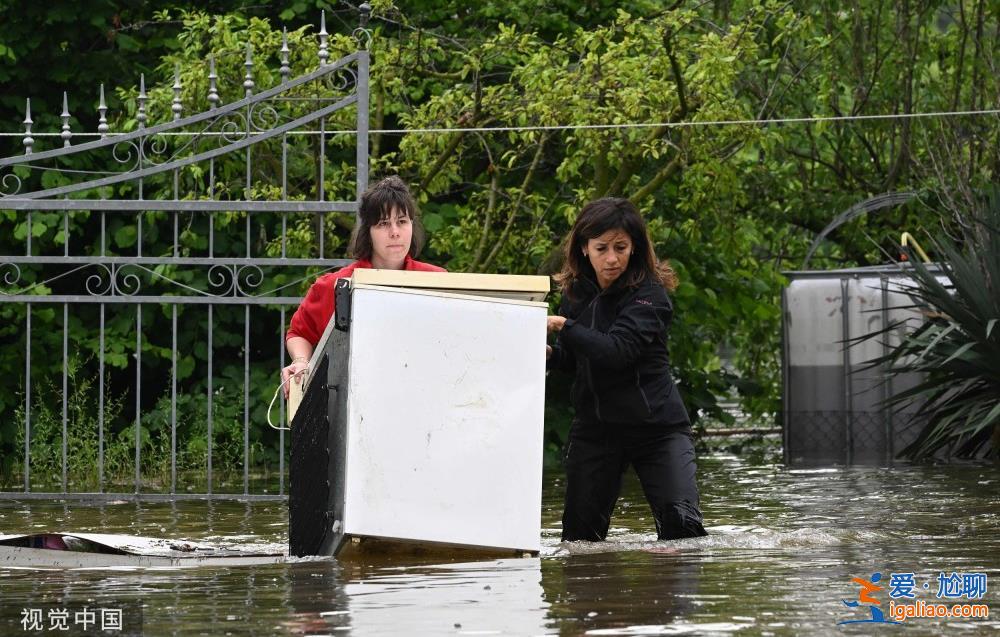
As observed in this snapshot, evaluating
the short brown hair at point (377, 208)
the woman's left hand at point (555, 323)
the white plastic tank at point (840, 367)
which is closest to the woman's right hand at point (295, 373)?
the short brown hair at point (377, 208)

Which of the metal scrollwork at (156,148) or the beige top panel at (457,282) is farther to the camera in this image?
the metal scrollwork at (156,148)

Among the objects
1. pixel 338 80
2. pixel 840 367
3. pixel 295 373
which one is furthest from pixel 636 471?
pixel 840 367

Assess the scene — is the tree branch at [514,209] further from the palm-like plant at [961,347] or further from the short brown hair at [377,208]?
the short brown hair at [377,208]

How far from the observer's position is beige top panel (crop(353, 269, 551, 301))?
Answer: 5656 mm

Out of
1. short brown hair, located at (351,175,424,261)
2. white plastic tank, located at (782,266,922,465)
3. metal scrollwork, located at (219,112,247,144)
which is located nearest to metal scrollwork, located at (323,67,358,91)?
metal scrollwork, located at (219,112,247,144)

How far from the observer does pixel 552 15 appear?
13.1m

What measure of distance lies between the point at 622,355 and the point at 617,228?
0.51 meters

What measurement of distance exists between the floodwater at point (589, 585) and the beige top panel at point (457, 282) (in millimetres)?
925

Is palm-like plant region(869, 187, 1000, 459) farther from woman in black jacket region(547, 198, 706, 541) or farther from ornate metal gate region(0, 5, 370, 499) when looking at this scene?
woman in black jacket region(547, 198, 706, 541)

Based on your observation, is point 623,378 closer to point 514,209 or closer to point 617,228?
point 617,228

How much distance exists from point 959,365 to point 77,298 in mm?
5857

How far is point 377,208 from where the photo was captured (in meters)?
6.26

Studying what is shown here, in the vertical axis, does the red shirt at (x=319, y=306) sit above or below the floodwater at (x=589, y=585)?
above

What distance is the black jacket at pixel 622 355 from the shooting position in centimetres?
620
